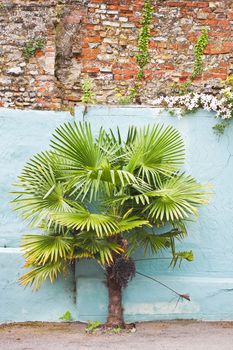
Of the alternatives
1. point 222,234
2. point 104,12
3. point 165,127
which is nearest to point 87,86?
point 165,127

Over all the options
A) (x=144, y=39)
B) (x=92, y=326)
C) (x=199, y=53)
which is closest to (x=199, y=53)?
(x=199, y=53)

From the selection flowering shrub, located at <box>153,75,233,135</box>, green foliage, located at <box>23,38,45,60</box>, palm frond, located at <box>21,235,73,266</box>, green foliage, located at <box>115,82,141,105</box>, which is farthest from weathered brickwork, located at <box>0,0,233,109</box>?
palm frond, located at <box>21,235,73,266</box>

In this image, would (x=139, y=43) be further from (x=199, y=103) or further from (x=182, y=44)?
(x=199, y=103)

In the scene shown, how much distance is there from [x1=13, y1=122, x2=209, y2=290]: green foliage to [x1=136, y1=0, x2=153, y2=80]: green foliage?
1967mm

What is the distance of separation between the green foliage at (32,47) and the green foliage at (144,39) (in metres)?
1.18

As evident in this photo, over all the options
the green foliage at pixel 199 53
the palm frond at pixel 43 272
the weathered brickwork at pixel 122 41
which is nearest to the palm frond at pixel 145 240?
the palm frond at pixel 43 272

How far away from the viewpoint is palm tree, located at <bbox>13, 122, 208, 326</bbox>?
219 inches

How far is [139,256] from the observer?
20.2 ft

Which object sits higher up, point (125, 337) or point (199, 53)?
point (199, 53)

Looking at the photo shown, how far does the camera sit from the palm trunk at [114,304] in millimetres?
5816

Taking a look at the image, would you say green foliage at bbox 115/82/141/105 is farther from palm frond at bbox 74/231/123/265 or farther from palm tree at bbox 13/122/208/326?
palm frond at bbox 74/231/123/265

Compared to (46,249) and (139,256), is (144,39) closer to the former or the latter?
(139,256)

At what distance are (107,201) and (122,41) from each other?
279cm

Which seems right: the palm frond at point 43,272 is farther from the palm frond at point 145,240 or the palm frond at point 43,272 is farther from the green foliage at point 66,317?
the palm frond at point 145,240
